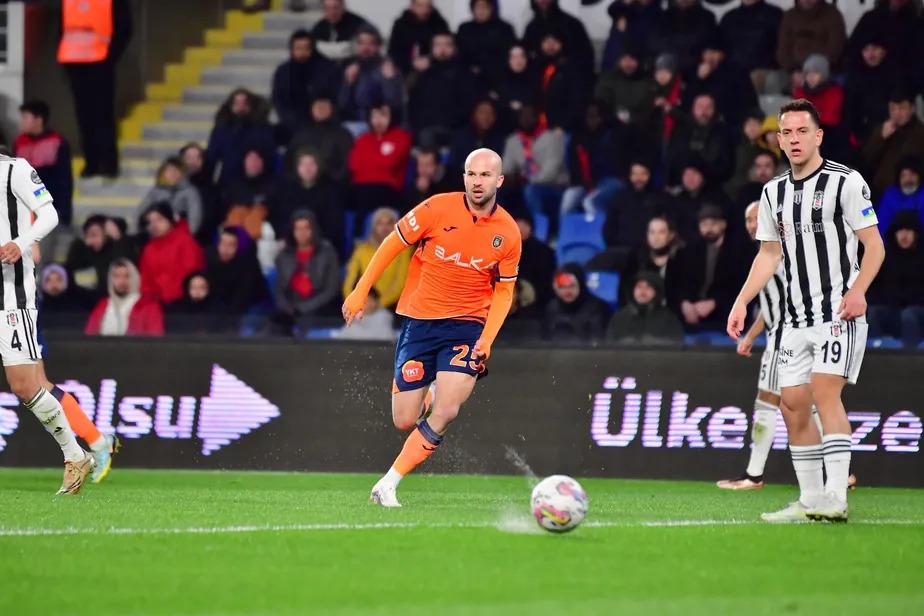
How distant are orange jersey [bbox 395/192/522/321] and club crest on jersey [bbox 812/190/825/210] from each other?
1.85 metres

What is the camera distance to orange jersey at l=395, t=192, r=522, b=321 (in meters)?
9.03

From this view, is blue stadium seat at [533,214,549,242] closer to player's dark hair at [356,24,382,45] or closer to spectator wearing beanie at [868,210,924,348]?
player's dark hair at [356,24,382,45]

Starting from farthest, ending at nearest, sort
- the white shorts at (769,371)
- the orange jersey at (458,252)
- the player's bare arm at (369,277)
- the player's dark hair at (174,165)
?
the player's dark hair at (174,165)
the white shorts at (769,371)
the orange jersey at (458,252)
the player's bare arm at (369,277)

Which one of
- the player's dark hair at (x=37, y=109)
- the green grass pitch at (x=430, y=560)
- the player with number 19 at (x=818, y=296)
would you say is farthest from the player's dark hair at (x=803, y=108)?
the player's dark hair at (x=37, y=109)

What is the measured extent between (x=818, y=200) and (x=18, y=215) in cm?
496

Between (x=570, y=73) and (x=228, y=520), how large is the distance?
919 cm

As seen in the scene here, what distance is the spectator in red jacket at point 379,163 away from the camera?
50.2 ft

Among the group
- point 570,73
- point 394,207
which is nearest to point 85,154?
point 394,207

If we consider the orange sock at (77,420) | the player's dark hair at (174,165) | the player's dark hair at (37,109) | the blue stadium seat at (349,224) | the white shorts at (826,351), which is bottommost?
the orange sock at (77,420)

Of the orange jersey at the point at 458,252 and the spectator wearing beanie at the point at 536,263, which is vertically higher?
the orange jersey at the point at 458,252

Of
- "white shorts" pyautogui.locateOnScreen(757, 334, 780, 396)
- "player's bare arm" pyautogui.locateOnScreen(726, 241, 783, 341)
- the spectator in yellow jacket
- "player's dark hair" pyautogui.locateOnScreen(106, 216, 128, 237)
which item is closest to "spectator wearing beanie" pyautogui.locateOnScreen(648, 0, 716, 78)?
the spectator in yellow jacket

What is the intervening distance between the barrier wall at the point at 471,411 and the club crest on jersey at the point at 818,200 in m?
4.28

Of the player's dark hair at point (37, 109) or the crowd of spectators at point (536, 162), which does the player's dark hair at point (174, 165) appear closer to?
the crowd of spectators at point (536, 162)

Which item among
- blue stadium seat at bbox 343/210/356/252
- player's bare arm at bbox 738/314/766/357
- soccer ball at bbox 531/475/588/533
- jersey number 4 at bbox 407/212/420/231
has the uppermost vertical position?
jersey number 4 at bbox 407/212/420/231
